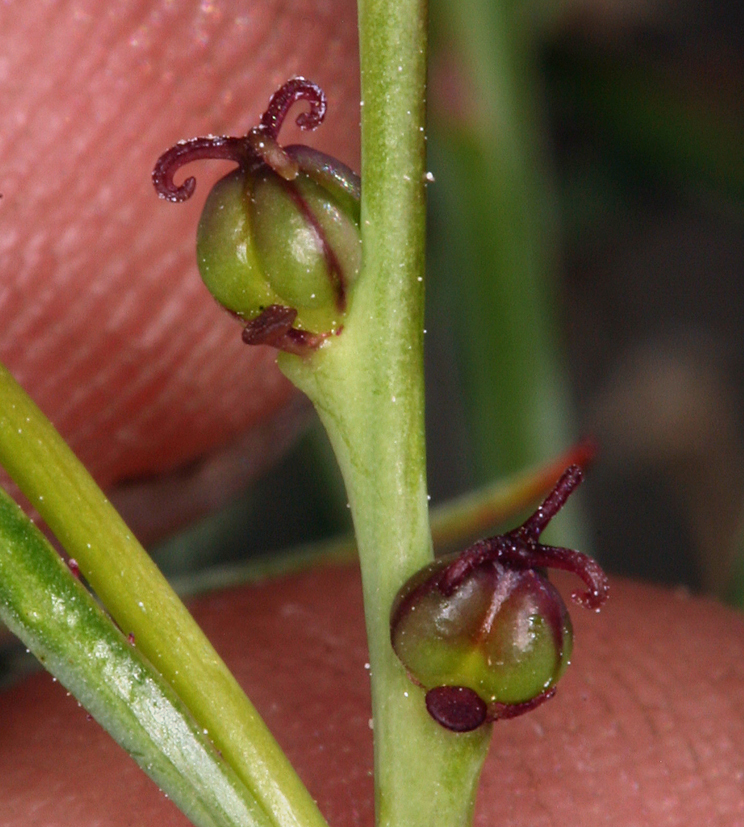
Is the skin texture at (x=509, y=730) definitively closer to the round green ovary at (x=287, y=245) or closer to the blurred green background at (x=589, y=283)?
the round green ovary at (x=287, y=245)

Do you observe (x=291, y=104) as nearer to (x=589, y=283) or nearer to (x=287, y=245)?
(x=287, y=245)

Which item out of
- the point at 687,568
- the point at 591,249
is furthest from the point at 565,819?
the point at 591,249

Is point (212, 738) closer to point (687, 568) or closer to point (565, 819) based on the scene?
point (565, 819)

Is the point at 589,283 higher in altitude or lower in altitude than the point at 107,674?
lower

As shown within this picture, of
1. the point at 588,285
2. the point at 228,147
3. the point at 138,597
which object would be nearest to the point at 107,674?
the point at 138,597

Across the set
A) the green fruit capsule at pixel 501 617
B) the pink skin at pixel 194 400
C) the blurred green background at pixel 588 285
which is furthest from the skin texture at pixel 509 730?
the blurred green background at pixel 588 285

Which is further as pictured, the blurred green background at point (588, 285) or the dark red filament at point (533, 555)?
the blurred green background at point (588, 285)

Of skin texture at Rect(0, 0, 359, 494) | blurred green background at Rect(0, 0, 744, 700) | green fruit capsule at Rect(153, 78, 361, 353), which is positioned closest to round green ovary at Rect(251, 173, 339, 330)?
green fruit capsule at Rect(153, 78, 361, 353)
